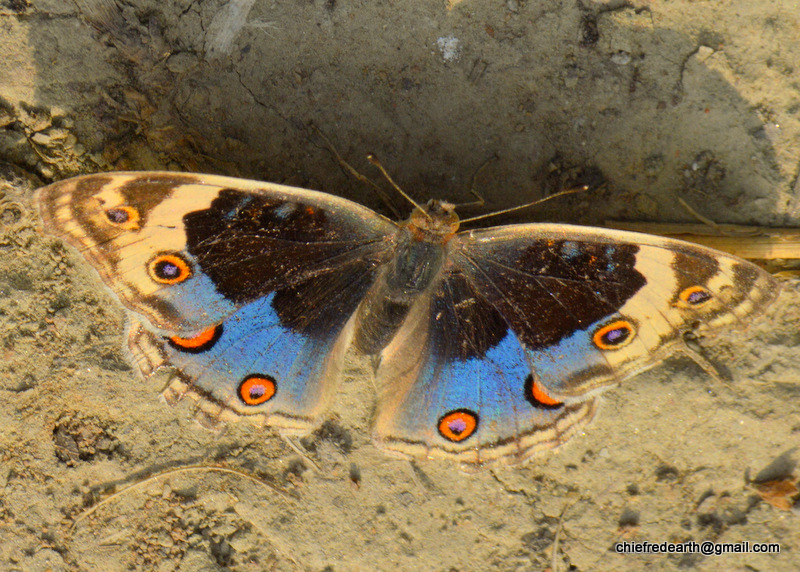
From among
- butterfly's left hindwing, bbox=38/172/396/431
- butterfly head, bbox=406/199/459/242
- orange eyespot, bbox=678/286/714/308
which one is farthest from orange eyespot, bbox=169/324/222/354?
orange eyespot, bbox=678/286/714/308

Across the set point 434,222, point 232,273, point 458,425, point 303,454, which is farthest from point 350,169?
point 303,454

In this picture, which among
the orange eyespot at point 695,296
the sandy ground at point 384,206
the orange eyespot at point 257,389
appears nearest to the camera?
the orange eyespot at point 695,296

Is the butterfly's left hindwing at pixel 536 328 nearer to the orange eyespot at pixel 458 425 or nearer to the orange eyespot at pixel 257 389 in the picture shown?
the orange eyespot at pixel 458 425

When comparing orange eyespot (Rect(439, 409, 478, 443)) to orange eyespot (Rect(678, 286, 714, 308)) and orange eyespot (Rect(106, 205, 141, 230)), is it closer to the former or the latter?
orange eyespot (Rect(678, 286, 714, 308))

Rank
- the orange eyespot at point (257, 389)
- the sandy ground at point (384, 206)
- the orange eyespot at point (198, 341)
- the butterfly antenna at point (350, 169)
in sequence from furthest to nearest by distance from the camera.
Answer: the butterfly antenna at point (350, 169) → the sandy ground at point (384, 206) → the orange eyespot at point (257, 389) → the orange eyespot at point (198, 341)

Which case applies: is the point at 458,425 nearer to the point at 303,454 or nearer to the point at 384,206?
the point at 303,454

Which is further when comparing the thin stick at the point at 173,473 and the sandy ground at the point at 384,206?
the thin stick at the point at 173,473

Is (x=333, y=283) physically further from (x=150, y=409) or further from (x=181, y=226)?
(x=150, y=409)

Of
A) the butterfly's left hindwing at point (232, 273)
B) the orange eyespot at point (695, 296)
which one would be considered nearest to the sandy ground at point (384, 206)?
the butterfly's left hindwing at point (232, 273)
